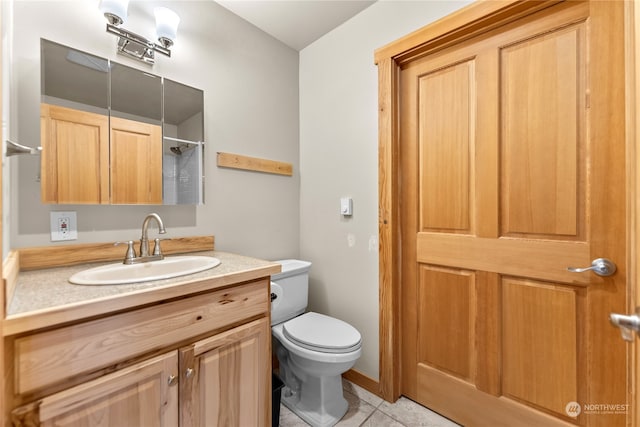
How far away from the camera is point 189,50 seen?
1.55 metres

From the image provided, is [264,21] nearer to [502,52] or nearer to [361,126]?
[361,126]

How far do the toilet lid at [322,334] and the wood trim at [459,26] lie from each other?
5.13 ft

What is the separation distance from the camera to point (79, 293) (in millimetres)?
798

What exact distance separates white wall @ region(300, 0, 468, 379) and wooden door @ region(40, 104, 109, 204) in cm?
122

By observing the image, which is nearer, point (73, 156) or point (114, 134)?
point (73, 156)

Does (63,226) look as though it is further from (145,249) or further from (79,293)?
(79,293)

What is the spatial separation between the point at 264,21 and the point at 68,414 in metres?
2.13

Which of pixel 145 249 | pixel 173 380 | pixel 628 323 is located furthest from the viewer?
pixel 145 249

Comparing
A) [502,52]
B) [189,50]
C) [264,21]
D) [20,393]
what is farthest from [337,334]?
[264,21]

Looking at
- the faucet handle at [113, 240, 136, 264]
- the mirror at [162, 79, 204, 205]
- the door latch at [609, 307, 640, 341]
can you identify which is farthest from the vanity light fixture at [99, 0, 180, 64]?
the door latch at [609, 307, 640, 341]

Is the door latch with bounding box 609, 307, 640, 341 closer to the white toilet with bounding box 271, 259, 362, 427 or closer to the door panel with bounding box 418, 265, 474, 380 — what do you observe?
the door panel with bounding box 418, 265, 474, 380

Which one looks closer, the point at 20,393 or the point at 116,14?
the point at 20,393
